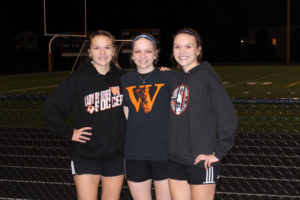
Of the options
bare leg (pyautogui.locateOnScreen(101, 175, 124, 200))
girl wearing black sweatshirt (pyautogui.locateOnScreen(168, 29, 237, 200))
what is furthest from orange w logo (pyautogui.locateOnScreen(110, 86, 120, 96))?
bare leg (pyautogui.locateOnScreen(101, 175, 124, 200))

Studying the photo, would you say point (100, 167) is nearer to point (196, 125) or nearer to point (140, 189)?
point (140, 189)

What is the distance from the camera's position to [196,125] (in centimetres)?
297

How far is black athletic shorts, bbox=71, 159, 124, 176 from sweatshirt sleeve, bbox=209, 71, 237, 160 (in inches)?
31.6

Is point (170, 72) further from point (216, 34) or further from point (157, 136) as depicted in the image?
point (216, 34)

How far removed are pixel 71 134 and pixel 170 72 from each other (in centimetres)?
83

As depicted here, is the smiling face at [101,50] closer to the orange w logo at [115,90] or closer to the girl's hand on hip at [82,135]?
the orange w logo at [115,90]

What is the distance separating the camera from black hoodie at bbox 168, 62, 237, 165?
2891 mm

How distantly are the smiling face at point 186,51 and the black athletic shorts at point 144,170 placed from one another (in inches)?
28.0

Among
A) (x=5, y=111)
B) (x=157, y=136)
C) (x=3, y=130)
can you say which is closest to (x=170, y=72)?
(x=157, y=136)

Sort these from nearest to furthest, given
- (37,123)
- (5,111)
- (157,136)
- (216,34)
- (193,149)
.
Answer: (193,149), (157,136), (37,123), (5,111), (216,34)

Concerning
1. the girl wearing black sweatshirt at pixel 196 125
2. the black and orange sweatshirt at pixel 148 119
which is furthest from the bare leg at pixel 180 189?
the black and orange sweatshirt at pixel 148 119

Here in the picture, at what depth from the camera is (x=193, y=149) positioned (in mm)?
2992

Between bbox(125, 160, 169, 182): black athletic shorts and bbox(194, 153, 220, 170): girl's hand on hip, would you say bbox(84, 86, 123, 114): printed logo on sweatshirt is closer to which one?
bbox(125, 160, 169, 182): black athletic shorts

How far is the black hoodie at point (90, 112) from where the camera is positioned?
329 cm
